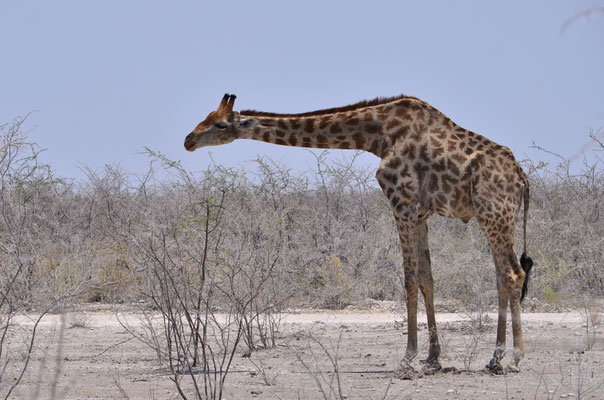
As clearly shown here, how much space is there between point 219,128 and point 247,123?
288 mm

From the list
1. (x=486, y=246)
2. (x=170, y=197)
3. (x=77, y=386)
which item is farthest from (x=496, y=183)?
(x=170, y=197)

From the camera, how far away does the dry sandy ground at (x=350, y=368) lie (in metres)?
6.18

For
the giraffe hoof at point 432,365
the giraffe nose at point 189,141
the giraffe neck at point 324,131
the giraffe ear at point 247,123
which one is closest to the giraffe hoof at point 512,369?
the giraffe hoof at point 432,365

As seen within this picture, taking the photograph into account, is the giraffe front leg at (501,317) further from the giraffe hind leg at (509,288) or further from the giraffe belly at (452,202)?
the giraffe belly at (452,202)

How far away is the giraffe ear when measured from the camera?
841 cm

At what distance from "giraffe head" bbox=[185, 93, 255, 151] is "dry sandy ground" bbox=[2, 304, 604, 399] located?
207 centimetres

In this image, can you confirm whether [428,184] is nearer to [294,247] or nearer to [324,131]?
[324,131]

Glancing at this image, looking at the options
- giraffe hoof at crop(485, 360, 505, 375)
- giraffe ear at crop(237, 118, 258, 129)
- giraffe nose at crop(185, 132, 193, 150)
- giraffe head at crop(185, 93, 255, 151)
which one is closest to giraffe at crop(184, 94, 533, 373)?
giraffe hoof at crop(485, 360, 505, 375)

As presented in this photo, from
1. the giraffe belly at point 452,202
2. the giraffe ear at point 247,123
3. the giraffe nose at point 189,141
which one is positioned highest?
the giraffe ear at point 247,123

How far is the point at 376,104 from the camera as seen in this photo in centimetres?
823

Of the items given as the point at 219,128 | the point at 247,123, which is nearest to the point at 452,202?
the point at 247,123

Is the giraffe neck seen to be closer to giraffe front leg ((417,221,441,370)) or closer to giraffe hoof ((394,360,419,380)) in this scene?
giraffe front leg ((417,221,441,370))

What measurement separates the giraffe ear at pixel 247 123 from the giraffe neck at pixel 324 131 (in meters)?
0.04

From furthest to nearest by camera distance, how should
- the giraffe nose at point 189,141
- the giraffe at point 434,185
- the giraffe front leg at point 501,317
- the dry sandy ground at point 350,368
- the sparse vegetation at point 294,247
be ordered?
the sparse vegetation at point 294,247
the giraffe nose at point 189,141
the giraffe at point 434,185
the giraffe front leg at point 501,317
the dry sandy ground at point 350,368
